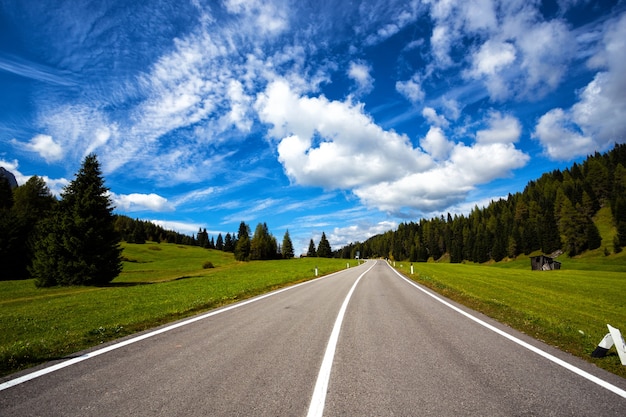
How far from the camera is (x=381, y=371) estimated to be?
15.7ft

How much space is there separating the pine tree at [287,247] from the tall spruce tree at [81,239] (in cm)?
9843

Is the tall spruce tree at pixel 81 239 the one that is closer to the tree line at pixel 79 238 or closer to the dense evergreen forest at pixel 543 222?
the tree line at pixel 79 238

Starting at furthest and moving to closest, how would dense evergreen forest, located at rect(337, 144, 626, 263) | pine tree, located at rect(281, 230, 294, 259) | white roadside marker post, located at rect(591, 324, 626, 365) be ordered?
pine tree, located at rect(281, 230, 294, 259), dense evergreen forest, located at rect(337, 144, 626, 263), white roadside marker post, located at rect(591, 324, 626, 365)

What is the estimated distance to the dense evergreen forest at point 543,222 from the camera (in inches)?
3445

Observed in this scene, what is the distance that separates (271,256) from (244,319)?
10862 cm

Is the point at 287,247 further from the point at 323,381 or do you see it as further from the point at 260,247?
the point at 323,381

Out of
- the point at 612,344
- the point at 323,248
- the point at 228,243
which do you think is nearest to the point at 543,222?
the point at 323,248

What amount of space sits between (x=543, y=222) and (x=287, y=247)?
93511 mm

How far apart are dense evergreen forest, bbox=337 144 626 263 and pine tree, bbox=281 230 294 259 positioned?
58.6 metres

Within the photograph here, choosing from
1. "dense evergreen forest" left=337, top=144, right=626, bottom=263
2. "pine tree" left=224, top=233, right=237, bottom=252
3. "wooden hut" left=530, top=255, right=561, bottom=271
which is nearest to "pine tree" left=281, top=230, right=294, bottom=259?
"pine tree" left=224, top=233, right=237, bottom=252

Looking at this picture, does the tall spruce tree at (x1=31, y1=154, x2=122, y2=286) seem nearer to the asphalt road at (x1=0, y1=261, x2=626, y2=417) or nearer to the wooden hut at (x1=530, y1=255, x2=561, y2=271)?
the asphalt road at (x1=0, y1=261, x2=626, y2=417)

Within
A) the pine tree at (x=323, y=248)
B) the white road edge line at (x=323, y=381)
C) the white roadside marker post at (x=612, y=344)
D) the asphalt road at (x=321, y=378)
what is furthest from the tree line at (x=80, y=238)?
the pine tree at (x=323, y=248)

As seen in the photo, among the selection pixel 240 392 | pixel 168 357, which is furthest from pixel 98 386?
pixel 240 392

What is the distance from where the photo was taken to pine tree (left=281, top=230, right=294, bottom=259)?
128500 millimetres
